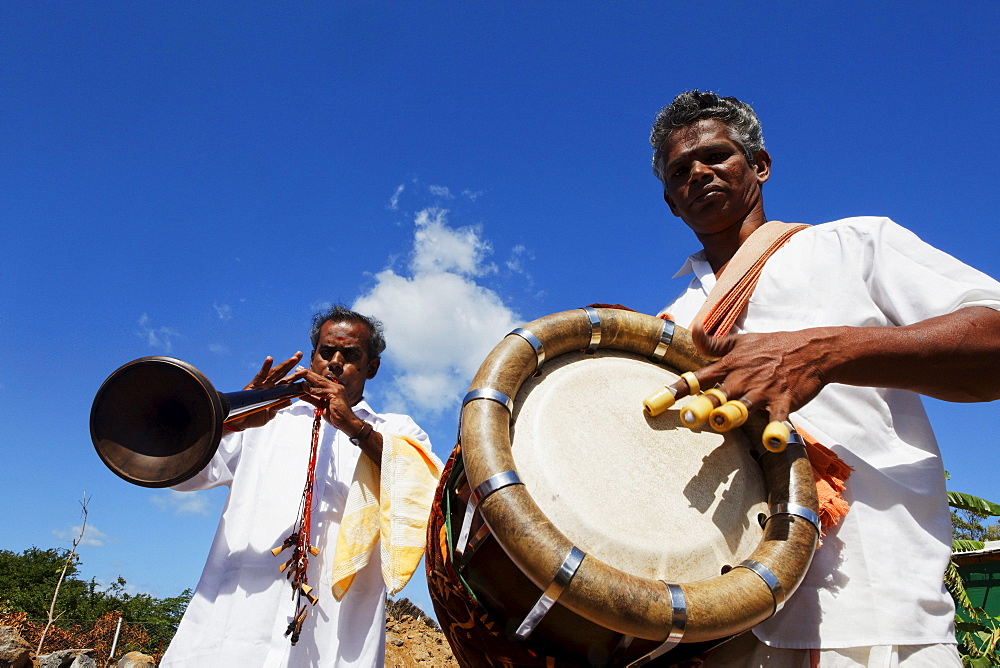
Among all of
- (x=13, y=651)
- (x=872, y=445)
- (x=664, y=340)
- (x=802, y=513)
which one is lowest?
(x=802, y=513)

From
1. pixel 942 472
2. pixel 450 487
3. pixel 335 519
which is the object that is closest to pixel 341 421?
pixel 335 519

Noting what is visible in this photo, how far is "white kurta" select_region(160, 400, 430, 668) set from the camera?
316 centimetres

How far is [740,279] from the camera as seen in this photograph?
191 centimetres

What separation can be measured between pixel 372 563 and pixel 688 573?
2317 millimetres

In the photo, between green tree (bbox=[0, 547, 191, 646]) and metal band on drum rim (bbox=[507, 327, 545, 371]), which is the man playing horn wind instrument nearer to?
metal band on drum rim (bbox=[507, 327, 545, 371])

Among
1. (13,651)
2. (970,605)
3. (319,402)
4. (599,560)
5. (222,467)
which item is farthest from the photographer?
(13,651)

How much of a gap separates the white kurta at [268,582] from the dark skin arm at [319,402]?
7.5 inches

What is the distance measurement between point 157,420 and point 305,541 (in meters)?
0.94

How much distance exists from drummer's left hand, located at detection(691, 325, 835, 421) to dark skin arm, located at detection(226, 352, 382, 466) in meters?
2.25

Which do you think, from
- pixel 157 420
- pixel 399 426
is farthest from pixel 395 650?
pixel 157 420

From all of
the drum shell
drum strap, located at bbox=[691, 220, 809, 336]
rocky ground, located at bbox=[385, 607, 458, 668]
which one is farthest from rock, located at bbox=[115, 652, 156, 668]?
drum strap, located at bbox=[691, 220, 809, 336]

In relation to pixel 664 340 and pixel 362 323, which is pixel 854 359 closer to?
pixel 664 340

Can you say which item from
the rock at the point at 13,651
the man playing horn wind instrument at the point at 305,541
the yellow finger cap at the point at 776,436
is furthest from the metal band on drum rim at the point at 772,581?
the rock at the point at 13,651

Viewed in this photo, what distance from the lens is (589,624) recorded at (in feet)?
4.42
